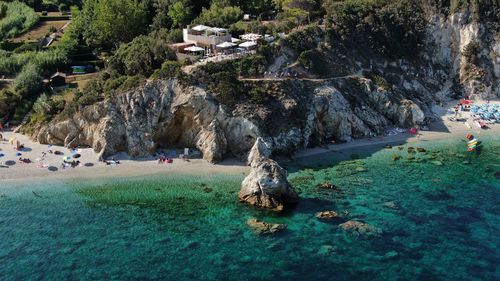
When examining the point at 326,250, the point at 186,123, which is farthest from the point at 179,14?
the point at 326,250

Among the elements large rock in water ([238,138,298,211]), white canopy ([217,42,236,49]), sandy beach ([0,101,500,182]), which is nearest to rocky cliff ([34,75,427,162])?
sandy beach ([0,101,500,182])

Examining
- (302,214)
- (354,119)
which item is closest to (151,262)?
(302,214)

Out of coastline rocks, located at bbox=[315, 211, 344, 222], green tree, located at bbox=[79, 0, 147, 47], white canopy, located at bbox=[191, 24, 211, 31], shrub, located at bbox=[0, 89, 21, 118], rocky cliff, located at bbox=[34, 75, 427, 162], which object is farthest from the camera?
green tree, located at bbox=[79, 0, 147, 47]

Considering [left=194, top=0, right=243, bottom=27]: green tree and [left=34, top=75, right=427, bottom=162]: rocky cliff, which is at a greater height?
[left=194, top=0, right=243, bottom=27]: green tree

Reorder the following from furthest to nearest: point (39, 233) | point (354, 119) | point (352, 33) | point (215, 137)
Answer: point (352, 33)
point (354, 119)
point (215, 137)
point (39, 233)

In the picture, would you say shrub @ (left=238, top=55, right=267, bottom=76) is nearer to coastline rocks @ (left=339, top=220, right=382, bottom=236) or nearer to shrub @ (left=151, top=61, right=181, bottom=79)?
shrub @ (left=151, top=61, right=181, bottom=79)

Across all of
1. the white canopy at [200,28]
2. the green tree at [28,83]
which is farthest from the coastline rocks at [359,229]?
the green tree at [28,83]

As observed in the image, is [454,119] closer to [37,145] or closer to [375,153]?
[375,153]
